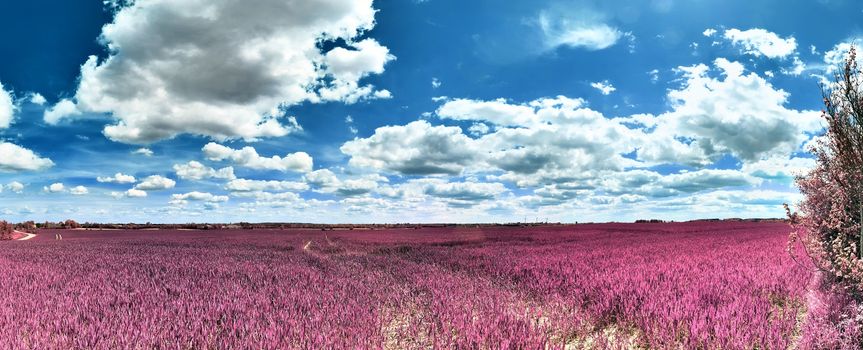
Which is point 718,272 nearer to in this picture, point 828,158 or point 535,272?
point 828,158

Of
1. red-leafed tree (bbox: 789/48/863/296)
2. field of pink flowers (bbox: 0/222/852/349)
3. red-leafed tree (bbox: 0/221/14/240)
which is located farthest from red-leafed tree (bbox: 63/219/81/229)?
red-leafed tree (bbox: 789/48/863/296)

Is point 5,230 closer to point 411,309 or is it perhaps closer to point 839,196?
point 411,309

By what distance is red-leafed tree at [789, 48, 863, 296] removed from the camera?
4.07m

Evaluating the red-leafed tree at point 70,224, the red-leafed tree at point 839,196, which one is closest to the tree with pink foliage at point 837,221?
the red-leafed tree at point 839,196

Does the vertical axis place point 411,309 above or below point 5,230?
below

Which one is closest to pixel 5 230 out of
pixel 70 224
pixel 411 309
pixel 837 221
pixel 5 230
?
pixel 5 230

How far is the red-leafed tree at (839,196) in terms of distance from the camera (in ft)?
13.4

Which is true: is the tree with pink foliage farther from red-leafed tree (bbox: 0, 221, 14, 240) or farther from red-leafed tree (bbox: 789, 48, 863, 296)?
red-leafed tree (bbox: 0, 221, 14, 240)

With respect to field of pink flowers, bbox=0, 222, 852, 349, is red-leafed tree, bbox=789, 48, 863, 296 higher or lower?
higher

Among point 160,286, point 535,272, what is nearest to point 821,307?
point 535,272

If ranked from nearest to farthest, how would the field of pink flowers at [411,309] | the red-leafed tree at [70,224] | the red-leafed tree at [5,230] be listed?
1. the field of pink flowers at [411,309]
2. the red-leafed tree at [5,230]
3. the red-leafed tree at [70,224]

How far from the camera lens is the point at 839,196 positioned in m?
5.33

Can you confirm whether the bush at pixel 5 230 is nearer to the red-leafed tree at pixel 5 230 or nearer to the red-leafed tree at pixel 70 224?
the red-leafed tree at pixel 5 230

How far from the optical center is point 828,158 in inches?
209
